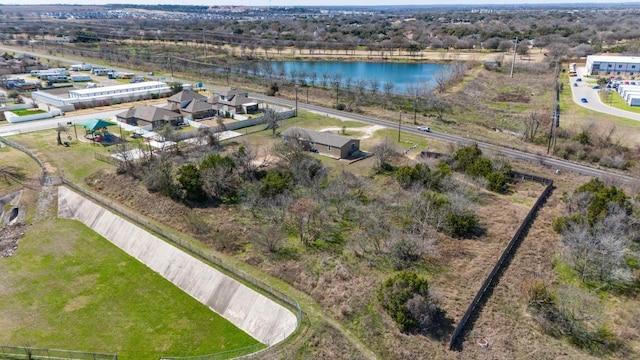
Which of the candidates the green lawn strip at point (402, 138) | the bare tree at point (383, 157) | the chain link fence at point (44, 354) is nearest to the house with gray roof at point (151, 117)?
the green lawn strip at point (402, 138)

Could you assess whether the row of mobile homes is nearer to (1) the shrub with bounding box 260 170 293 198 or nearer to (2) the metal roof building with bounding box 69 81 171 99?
(2) the metal roof building with bounding box 69 81 171 99

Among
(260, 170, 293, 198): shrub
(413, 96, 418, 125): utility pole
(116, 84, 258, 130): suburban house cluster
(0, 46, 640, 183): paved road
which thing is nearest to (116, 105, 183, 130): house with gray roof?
(116, 84, 258, 130): suburban house cluster

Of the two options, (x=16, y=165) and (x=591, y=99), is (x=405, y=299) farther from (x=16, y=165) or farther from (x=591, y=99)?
(x=591, y=99)

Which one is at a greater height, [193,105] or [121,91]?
[121,91]

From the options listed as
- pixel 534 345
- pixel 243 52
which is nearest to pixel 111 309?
pixel 534 345

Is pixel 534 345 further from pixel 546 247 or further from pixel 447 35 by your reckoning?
pixel 447 35

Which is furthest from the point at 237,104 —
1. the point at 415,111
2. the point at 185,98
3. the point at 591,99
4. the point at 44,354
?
the point at 591,99
